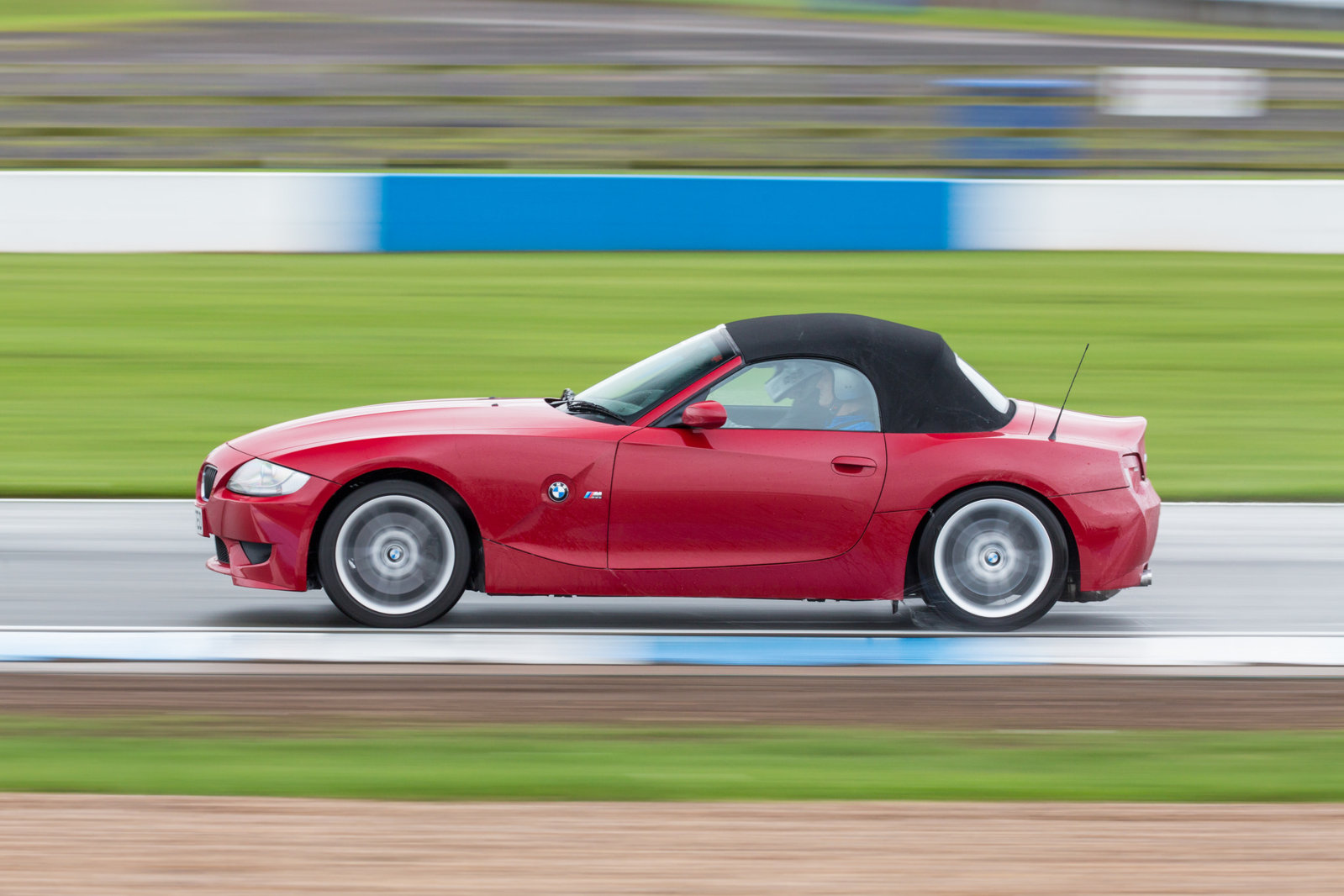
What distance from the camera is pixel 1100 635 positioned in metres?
6.58

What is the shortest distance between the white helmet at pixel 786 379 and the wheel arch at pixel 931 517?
734 mm

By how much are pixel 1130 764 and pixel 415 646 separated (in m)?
2.73

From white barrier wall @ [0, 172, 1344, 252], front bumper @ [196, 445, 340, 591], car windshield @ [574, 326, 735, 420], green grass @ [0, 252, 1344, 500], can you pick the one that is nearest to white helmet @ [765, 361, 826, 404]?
car windshield @ [574, 326, 735, 420]

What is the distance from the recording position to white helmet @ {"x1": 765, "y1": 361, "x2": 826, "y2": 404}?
6.41m

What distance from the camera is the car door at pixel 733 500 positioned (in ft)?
20.4

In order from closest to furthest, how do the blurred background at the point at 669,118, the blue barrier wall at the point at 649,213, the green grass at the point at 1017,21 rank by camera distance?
1. the blue barrier wall at the point at 649,213
2. the blurred background at the point at 669,118
3. the green grass at the point at 1017,21

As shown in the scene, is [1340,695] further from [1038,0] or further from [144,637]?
[1038,0]

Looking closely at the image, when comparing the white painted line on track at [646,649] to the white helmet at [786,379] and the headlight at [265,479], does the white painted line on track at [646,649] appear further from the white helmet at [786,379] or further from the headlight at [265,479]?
the white helmet at [786,379]

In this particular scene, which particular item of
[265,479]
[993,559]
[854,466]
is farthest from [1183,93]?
[265,479]

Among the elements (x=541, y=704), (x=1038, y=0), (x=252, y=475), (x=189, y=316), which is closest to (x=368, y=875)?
(x=541, y=704)

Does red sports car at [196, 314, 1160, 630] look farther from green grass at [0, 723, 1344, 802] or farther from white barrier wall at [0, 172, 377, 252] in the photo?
white barrier wall at [0, 172, 377, 252]

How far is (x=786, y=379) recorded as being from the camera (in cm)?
642

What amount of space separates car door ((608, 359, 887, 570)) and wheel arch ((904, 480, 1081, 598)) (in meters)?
0.24

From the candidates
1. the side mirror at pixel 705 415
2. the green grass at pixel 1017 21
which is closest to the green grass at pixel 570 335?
the side mirror at pixel 705 415
